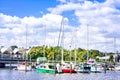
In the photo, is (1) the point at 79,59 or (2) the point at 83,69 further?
(1) the point at 79,59

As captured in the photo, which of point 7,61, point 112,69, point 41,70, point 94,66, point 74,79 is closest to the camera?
point 74,79

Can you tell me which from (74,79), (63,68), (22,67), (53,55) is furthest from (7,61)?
(74,79)

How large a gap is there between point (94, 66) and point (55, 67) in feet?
82.0

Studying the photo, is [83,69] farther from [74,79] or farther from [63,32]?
[74,79]

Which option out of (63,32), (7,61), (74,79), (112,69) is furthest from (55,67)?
(7,61)

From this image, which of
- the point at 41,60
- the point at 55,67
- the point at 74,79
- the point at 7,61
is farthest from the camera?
the point at 7,61

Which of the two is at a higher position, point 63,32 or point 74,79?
point 63,32

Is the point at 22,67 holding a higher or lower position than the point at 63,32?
lower

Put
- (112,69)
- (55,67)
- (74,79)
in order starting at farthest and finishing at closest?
(112,69), (55,67), (74,79)

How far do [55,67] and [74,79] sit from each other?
2401cm

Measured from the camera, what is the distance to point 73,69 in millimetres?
→ 115750

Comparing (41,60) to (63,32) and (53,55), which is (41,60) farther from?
(63,32)

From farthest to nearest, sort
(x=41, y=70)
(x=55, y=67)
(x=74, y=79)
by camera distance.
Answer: (x=41, y=70), (x=55, y=67), (x=74, y=79)

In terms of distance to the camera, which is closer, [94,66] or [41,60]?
[94,66]
